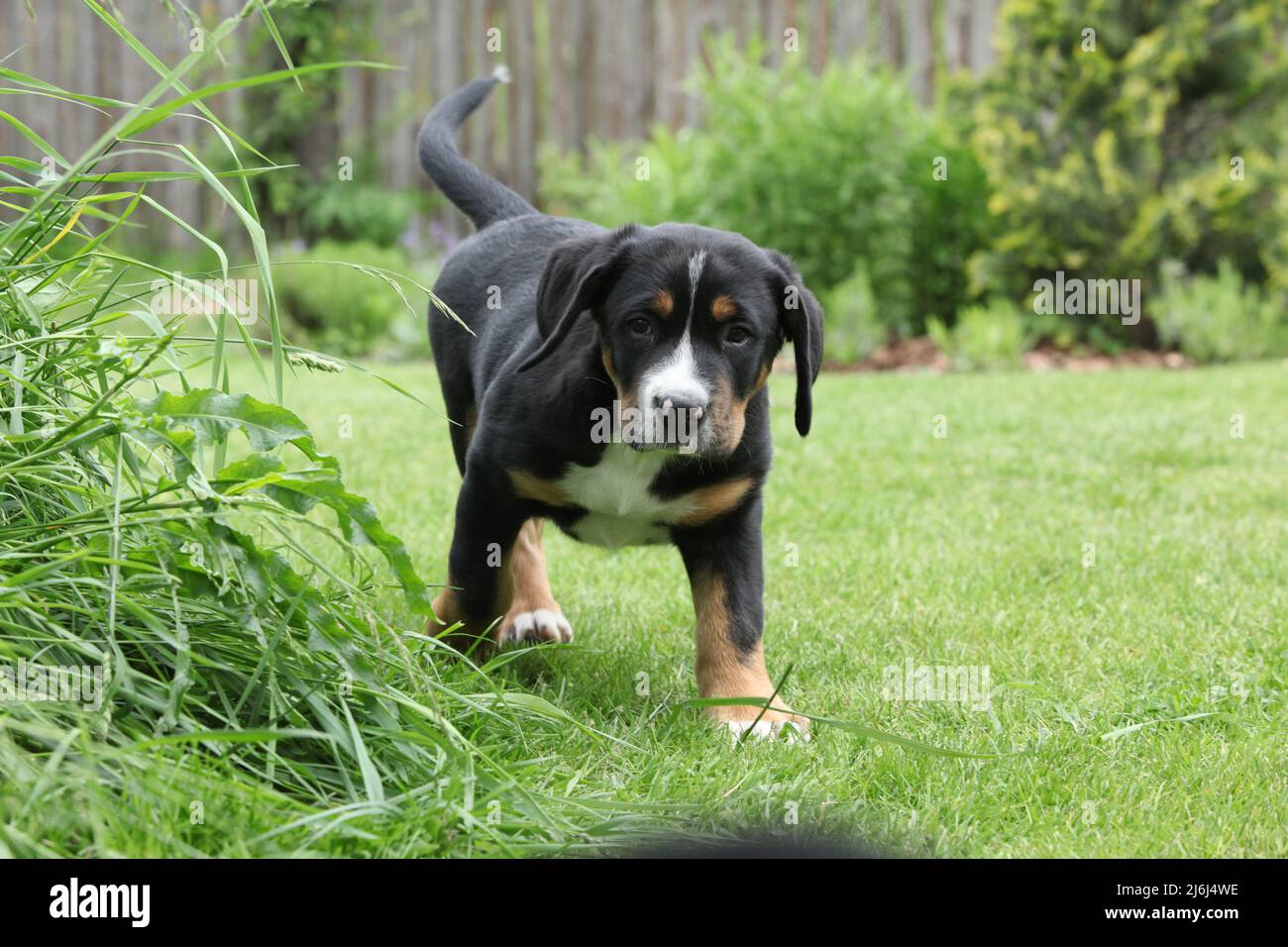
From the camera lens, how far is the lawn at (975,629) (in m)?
2.53

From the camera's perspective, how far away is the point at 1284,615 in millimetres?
3812

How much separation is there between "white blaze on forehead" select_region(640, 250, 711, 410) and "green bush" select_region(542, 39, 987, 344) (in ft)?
20.8

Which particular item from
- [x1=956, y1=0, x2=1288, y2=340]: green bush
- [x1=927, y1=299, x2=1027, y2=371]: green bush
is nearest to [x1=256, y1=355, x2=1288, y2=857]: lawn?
[x1=927, y1=299, x2=1027, y2=371]: green bush

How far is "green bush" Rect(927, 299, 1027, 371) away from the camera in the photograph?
874cm

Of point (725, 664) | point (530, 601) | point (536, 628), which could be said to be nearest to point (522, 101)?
point (530, 601)

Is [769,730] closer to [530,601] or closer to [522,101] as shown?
[530,601]

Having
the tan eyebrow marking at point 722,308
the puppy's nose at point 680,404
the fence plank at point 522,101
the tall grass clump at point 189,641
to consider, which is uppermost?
the fence plank at point 522,101

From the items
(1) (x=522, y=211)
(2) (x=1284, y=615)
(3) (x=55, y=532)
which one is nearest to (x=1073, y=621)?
(2) (x=1284, y=615)

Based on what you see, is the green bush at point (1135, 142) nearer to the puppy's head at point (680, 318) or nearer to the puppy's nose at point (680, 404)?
the puppy's head at point (680, 318)

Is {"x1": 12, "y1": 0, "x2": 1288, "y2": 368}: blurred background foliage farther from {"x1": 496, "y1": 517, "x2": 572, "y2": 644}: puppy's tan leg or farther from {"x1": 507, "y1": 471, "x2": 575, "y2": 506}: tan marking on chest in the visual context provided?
{"x1": 507, "y1": 471, "x2": 575, "y2": 506}: tan marking on chest

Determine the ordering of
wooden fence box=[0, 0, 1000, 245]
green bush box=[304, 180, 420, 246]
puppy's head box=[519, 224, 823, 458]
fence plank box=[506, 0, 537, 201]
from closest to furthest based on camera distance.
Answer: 1. puppy's head box=[519, 224, 823, 458]
2. wooden fence box=[0, 0, 1000, 245]
3. green bush box=[304, 180, 420, 246]
4. fence plank box=[506, 0, 537, 201]

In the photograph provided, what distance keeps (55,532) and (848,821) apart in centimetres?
151

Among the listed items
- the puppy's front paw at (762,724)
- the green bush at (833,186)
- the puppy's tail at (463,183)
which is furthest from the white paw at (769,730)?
the green bush at (833,186)
